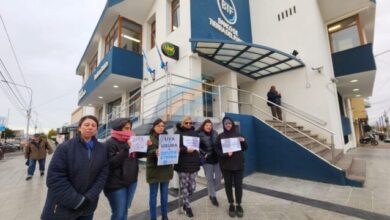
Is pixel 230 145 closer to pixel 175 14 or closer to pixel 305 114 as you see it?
pixel 305 114

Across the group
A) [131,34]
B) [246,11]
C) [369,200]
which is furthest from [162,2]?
A: [369,200]

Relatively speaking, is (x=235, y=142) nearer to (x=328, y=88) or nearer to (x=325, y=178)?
(x=325, y=178)

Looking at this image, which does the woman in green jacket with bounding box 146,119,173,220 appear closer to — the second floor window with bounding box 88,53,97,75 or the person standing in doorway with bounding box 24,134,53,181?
the person standing in doorway with bounding box 24,134,53,181

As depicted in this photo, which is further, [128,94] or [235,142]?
[128,94]

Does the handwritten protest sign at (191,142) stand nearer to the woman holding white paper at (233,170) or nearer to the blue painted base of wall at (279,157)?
the woman holding white paper at (233,170)

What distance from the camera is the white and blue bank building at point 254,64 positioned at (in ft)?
20.4

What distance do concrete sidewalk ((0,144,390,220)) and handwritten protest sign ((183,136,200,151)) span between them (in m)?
1.24

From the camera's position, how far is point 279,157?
577 centimetres

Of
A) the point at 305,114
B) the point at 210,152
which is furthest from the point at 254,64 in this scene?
the point at 210,152

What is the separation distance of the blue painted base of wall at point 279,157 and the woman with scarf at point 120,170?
11.8 feet

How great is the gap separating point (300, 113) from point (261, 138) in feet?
11.4

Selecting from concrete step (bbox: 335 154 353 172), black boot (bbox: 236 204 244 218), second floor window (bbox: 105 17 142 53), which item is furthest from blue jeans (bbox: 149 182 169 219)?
second floor window (bbox: 105 17 142 53)

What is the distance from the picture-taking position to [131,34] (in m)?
11.1

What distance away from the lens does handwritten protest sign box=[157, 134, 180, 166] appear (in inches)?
112
